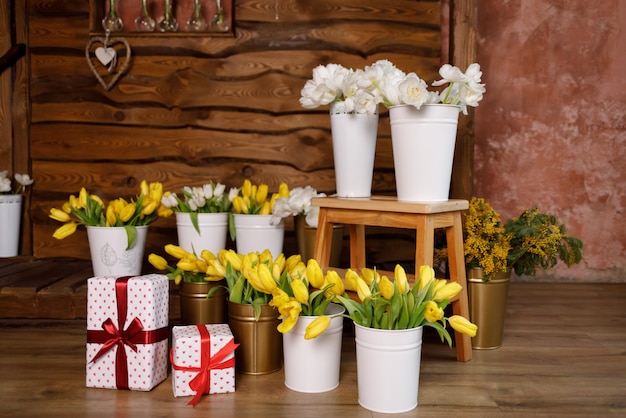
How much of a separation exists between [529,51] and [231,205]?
200cm

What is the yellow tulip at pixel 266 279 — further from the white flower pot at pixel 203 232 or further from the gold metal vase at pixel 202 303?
the white flower pot at pixel 203 232

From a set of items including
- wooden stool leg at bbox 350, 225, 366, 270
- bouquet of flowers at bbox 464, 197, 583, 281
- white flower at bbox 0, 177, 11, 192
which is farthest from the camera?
white flower at bbox 0, 177, 11, 192

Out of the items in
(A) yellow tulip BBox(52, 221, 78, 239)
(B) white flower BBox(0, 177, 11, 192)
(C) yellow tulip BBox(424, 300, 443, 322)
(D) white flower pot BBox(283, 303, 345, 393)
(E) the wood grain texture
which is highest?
(B) white flower BBox(0, 177, 11, 192)

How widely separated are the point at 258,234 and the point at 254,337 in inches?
25.0

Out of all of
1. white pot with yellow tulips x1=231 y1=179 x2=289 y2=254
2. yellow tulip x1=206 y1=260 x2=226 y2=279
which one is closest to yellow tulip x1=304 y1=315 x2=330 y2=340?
yellow tulip x1=206 y1=260 x2=226 y2=279

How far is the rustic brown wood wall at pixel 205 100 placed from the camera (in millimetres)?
3049

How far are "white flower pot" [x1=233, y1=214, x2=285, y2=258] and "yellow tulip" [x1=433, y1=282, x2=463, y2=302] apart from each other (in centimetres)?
93

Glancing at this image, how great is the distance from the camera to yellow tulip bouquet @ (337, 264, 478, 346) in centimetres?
152

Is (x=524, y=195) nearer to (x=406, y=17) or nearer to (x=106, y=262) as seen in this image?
(x=406, y=17)

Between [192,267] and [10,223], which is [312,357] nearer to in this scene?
[192,267]

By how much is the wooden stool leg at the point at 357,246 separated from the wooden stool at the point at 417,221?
0.72 feet

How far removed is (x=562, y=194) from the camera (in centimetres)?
350

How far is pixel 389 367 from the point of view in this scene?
1.52m

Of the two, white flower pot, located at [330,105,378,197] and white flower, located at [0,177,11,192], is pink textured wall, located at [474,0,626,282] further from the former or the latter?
white flower, located at [0,177,11,192]
